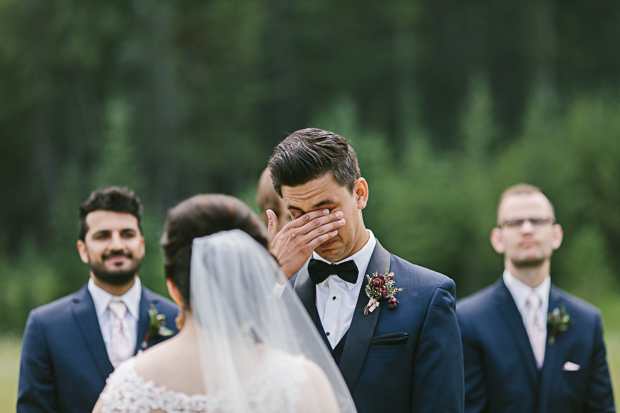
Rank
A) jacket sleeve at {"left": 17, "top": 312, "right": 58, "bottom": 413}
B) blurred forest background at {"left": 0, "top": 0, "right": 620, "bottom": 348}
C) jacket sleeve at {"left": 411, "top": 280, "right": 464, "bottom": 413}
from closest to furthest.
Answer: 1. jacket sleeve at {"left": 411, "top": 280, "right": 464, "bottom": 413}
2. jacket sleeve at {"left": 17, "top": 312, "right": 58, "bottom": 413}
3. blurred forest background at {"left": 0, "top": 0, "right": 620, "bottom": 348}

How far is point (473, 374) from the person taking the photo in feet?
14.8

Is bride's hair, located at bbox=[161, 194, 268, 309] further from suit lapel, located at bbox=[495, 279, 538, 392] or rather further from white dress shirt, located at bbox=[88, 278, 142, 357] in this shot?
suit lapel, located at bbox=[495, 279, 538, 392]

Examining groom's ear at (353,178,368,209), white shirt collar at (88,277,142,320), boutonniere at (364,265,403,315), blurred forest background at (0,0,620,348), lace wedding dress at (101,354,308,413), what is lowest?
lace wedding dress at (101,354,308,413)

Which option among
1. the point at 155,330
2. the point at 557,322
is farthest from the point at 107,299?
the point at 557,322

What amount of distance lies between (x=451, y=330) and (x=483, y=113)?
25209 mm

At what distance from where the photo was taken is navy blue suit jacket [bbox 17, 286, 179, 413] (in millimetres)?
4207

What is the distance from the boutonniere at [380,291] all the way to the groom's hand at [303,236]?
0.31 metres

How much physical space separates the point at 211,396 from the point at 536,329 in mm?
3091

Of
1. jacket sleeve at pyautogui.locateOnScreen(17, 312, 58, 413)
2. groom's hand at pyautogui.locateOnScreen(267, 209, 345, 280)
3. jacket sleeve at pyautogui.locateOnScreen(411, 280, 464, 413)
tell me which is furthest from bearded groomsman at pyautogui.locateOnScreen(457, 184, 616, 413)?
jacket sleeve at pyautogui.locateOnScreen(17, 312, 58, 413)

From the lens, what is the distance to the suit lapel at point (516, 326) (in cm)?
449

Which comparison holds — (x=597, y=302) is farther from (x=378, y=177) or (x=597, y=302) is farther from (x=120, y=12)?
(x=120, y=12)

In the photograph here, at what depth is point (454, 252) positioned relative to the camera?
25.6m

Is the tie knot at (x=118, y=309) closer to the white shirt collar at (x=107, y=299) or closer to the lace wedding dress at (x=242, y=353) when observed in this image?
the white shirt collar at (x=107, y=299)

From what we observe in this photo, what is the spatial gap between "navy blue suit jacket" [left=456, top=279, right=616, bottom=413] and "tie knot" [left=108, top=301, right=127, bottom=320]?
2402 millimetres
